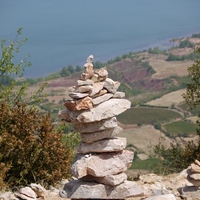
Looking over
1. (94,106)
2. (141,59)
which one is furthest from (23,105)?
(141,59)

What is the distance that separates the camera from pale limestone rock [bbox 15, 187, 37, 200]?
43.0 ft

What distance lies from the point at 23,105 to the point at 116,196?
446 centimetres

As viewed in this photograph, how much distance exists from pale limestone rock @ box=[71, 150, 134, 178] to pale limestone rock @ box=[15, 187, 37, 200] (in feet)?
5.87

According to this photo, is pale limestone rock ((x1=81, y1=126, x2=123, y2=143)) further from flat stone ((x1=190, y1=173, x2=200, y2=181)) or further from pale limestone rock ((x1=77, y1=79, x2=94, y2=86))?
flat stone ((x1=190, y1=173, x2=200, y2=181))

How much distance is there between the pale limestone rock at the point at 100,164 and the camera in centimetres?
1196

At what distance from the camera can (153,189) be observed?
1401 centimetres

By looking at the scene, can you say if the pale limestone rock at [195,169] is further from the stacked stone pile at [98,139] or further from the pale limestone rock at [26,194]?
the pale limestone rock at [26,194]

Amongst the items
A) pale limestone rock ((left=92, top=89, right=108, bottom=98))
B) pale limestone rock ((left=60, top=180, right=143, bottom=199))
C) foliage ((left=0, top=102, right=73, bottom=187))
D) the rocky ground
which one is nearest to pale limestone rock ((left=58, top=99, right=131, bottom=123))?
pale limestone rock ((left=92, top=89, right=108, bottom=98))

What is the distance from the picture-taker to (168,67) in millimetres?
153250

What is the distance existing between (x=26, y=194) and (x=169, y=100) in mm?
104415

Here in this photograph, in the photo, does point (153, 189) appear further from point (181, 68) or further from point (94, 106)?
point (181, 68)

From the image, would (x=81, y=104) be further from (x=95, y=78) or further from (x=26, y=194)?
(x=26, y=194)

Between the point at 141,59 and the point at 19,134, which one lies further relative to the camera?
the point at 141,59

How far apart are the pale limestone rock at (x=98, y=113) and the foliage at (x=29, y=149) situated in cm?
256
